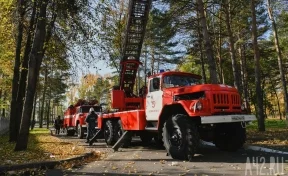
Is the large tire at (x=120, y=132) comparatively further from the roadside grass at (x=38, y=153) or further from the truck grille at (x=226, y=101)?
the truck grille at (x=226, y=101)

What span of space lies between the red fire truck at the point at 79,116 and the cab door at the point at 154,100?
29.8 feet

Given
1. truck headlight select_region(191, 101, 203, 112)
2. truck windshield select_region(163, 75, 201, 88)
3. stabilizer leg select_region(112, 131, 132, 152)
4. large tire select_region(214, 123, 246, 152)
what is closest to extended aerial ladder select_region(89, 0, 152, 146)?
stabilizer leg select_region(112, 131, 132, 152)

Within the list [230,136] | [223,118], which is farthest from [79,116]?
[223,118]

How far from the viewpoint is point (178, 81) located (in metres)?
11.2

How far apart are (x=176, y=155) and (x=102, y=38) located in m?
7.27

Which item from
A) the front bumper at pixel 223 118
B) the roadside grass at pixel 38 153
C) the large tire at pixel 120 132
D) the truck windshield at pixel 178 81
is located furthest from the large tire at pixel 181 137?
the large tire at pixel 120 132

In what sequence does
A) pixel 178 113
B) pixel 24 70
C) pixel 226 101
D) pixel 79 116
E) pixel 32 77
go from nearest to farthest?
pixel 226 101 → pixel 178 113 → pixel 32 77 → pixel 24 70 → pixel 79 116

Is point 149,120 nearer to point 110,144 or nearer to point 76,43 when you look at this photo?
point 110,144

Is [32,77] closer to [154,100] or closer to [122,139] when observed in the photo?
[122,139]

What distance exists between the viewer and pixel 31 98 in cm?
1248

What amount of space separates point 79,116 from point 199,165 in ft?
46.8

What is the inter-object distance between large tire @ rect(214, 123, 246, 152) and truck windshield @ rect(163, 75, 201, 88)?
1.76m

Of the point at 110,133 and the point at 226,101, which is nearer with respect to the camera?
the point at 226,101

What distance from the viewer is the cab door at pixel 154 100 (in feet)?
35.6
